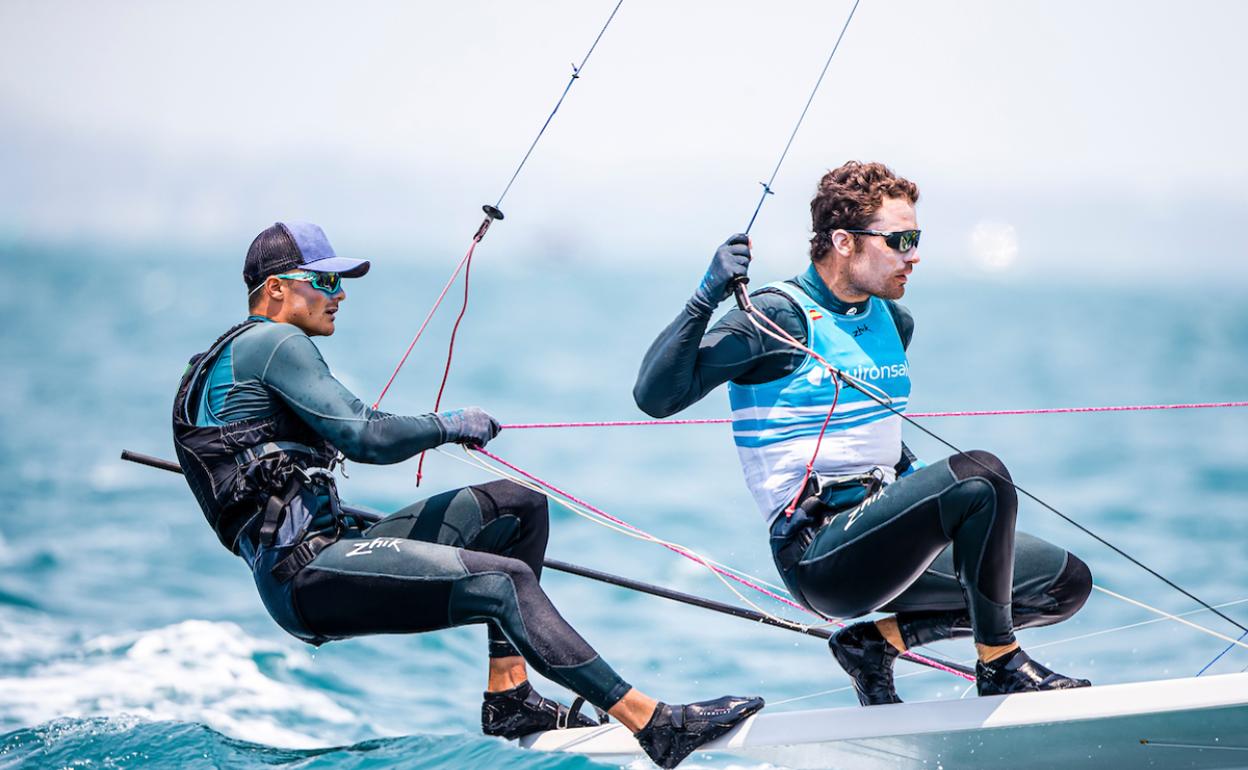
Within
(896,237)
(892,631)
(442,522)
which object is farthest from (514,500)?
(896,237)

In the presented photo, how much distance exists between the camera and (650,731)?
2.84 m

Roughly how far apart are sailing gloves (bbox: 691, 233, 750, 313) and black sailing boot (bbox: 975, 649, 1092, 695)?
3.06ft

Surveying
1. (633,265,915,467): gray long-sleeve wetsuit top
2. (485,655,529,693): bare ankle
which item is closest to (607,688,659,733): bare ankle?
(485,655,529,693): bare ankle

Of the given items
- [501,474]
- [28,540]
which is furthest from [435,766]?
[28,540]

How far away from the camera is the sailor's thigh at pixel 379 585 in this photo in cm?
278

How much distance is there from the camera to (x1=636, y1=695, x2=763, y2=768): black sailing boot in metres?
2.85

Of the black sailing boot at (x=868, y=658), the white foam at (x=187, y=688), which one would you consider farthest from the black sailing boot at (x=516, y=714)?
the white foam at (x=187, y=688)

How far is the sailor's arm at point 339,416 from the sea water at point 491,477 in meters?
0.87

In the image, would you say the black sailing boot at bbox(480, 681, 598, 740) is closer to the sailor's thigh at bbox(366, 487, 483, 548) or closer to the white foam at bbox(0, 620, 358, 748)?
the sailor's thigh at bbox(366, 487, 483, 548)

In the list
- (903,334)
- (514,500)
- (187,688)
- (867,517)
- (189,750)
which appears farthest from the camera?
(187,688)

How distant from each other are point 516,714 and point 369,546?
1.75 ft

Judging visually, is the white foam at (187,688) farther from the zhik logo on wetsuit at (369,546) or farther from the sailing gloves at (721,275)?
the sailing gloves at (721,275)

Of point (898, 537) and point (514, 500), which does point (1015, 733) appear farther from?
point (514, 500)

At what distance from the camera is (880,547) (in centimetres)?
278
